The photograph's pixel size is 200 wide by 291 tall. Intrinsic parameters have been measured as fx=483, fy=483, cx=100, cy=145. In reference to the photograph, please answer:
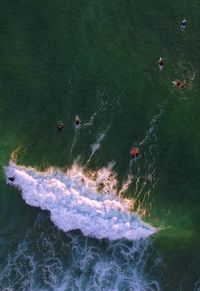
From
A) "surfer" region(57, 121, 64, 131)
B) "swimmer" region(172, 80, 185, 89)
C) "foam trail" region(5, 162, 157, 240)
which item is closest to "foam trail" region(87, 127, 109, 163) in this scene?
"foam trail" region(5, 162, 157, 240)

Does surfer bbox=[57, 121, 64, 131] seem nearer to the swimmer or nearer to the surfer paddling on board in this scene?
the surfer paddling on board

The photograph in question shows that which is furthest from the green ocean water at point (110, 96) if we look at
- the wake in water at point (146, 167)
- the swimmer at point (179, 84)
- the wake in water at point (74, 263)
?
the wake in water at point (74, 263)

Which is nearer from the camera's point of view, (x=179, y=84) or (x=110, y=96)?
(x=110, y=96)

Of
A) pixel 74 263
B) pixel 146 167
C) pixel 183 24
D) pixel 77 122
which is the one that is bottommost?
pixel 74 263

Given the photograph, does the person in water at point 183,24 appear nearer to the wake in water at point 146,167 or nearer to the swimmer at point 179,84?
the swimmer at point 179,84

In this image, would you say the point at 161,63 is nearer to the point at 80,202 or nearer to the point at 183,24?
the point at 183,24

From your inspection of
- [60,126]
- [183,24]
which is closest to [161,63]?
[183,24]
